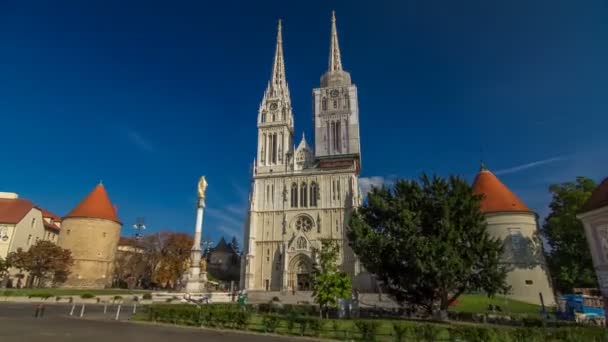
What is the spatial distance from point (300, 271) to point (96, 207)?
30124mm

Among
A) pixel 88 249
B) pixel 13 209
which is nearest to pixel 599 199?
pixel 88 249

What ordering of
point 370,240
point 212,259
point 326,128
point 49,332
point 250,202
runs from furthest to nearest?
point 212,259 < point 326,128 < point 250,202 < point 370,240 < point 49,332

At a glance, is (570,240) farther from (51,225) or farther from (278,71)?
(51,225)

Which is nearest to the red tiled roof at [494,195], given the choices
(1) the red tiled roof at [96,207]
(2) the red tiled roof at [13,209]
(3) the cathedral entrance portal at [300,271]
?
(3) the cathedral entrance portal at [300,271]

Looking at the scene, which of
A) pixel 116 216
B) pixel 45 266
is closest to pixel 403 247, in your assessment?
pixel 45 266

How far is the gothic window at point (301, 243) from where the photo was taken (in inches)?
1679

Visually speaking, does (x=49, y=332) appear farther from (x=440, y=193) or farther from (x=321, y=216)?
(x=321, y=216)

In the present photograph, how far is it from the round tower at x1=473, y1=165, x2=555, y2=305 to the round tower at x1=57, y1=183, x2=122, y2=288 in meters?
47.3

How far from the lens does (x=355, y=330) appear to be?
11547mm

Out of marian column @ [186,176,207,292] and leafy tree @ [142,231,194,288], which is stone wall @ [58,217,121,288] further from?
marian column @ [186,176,207,292]

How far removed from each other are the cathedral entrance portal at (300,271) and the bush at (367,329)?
102 ft

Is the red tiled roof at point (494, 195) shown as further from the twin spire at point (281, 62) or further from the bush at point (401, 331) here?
the twin spire at point (281, 62)

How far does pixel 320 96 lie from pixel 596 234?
41.8m

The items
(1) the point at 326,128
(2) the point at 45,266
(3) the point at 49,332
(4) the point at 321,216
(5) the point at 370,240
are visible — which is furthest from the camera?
(1) the point at 326,128
